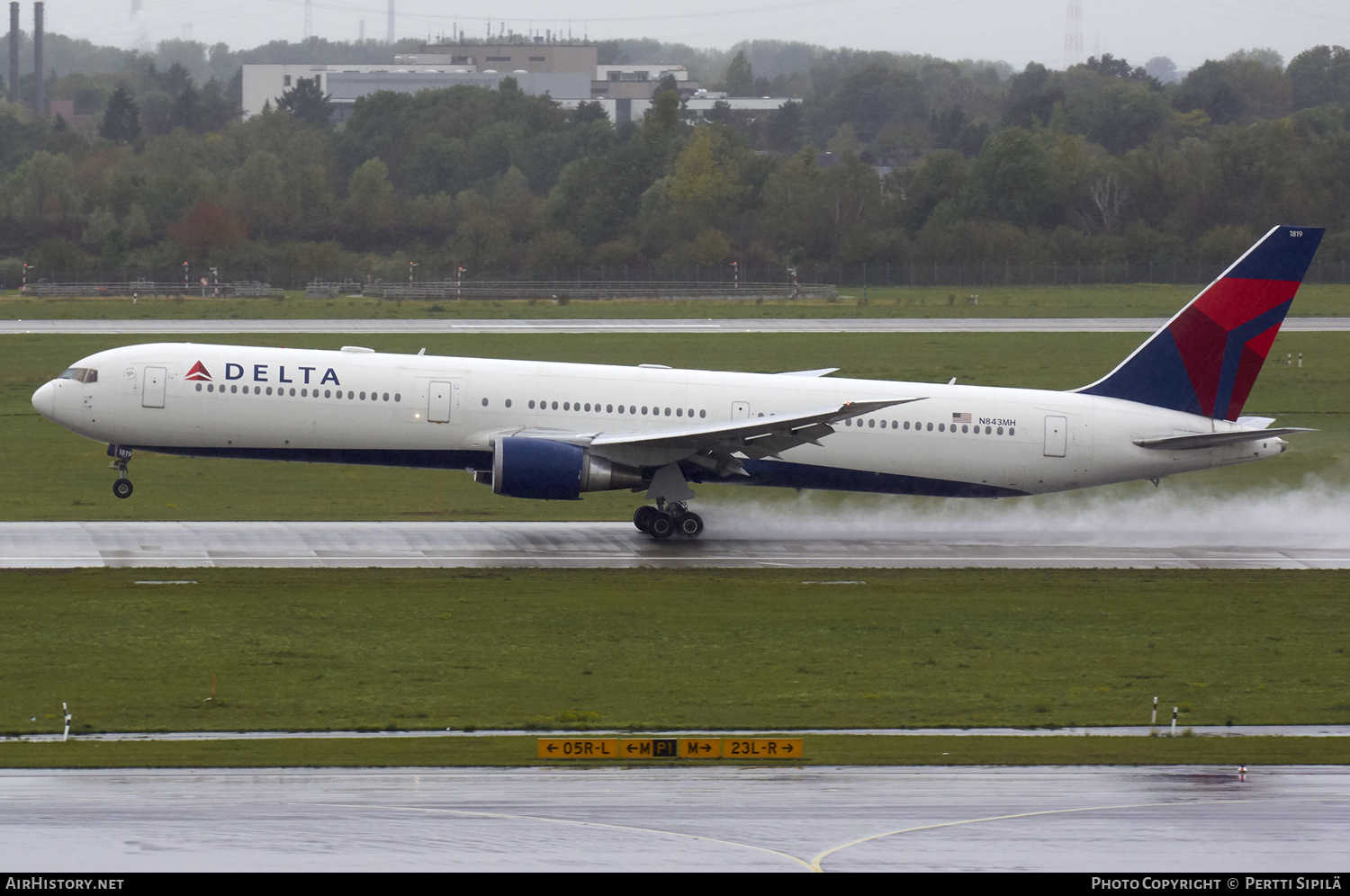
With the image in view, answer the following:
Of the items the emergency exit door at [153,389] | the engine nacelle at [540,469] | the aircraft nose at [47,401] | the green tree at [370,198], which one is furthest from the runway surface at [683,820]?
the green tree at [370,198]

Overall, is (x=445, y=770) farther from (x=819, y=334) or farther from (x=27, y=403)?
(x=819, y=334)

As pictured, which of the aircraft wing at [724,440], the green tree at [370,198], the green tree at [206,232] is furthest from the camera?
the green tree at [370,198]

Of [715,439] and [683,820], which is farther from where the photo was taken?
[715,439]

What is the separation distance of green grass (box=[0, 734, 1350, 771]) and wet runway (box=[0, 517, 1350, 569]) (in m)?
12.7

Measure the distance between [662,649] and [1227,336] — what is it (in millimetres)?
18000

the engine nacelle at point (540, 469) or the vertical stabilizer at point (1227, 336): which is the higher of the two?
the vertical stabilizer at point (1227, 336)

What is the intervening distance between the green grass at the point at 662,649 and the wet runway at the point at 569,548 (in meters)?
1.34

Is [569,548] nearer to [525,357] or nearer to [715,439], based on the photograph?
[715,439]

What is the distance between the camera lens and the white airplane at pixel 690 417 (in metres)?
35.8

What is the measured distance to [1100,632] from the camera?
28203 millimetres

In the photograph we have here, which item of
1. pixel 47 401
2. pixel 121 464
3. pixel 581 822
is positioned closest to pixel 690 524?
pixel 121 464

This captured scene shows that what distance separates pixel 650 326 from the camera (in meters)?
80.1

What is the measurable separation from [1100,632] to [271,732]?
1485 centimetres

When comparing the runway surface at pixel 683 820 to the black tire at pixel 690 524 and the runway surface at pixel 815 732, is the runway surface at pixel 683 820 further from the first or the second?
the black tire at pixel 690 524
